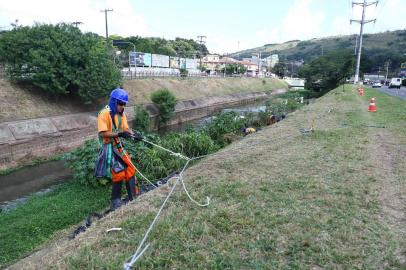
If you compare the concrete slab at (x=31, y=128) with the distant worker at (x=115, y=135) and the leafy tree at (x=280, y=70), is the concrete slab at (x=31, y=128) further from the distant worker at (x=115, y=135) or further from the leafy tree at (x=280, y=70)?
the leafy tree at (x=280, y=70)

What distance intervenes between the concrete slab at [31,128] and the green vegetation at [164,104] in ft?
31.3

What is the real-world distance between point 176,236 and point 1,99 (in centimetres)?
1896

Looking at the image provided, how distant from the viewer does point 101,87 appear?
70.9ft

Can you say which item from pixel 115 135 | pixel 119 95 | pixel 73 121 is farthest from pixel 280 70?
pixel 115 135

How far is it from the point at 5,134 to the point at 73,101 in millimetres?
7193

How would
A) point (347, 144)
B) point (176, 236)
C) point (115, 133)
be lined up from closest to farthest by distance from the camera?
point (176, 236) → point (115, 133) → point (347, 144)

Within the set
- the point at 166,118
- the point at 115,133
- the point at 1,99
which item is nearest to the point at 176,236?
the point at 115,133

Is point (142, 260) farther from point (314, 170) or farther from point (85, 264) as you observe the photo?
point (314, 170)

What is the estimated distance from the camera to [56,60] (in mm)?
19578

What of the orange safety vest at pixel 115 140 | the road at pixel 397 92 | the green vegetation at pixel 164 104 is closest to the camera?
the orange safety vest at pixel 115 140

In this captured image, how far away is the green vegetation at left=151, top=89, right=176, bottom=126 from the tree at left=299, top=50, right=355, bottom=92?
2939 centimetres

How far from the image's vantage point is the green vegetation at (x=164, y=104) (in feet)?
86.7

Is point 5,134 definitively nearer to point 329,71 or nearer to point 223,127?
point 223,127

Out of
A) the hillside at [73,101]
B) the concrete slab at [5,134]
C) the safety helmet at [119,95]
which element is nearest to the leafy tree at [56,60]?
the hillside at [73,101]
